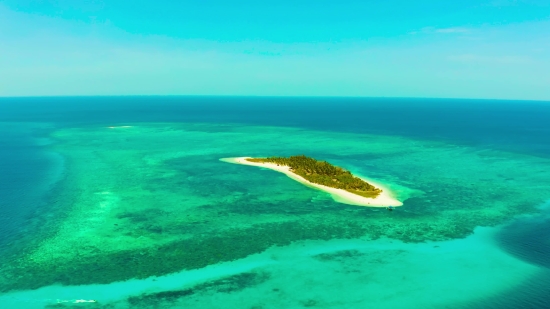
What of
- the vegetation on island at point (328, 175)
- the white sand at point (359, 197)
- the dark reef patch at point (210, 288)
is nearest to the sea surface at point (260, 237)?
the dark reef patch at point (210, 288)

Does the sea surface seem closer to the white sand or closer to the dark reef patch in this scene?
the dark reef patch

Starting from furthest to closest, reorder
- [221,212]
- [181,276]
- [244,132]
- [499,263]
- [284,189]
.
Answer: [244,132]
[284,189]
[221,212]
[499,263]
[181,276]

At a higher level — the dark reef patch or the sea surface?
the sea surface

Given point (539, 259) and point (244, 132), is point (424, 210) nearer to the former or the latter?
point (539, 259)

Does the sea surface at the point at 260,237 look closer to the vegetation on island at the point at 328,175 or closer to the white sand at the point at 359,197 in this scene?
the white sand at the point at 359,197

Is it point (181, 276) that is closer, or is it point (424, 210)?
point (181, 276)

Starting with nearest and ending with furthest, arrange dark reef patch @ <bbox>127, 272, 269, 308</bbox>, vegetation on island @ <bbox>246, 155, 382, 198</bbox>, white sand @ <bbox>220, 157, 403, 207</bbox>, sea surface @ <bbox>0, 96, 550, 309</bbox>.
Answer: dark reef patch @ <bbox>127, 272, 269, 308</bbox>, sea surface @ <bbox>0, 96, 550, 309</bbox>, white sand @ <bbox>220, 157, 403, 207</bbox>, vegetation on island @ <bbox>246, 155, 382, 198</bbox>

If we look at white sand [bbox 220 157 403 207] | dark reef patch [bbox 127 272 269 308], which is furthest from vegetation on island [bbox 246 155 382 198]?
dark reef patch [bbox 127 272 269 308]

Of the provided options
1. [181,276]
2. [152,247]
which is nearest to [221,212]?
[152,247]

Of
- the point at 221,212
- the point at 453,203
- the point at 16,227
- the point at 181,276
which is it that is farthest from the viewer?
the point at 453,203
